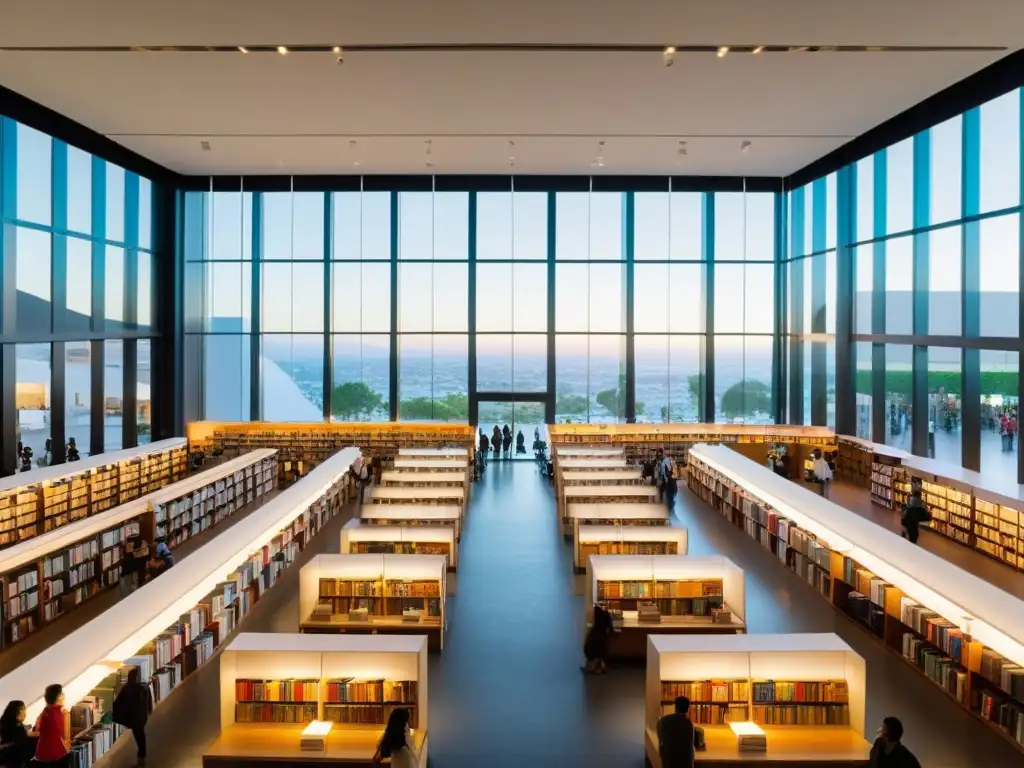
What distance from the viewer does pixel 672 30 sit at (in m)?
10.7

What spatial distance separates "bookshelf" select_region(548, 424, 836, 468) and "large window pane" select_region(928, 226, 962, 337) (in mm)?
3852

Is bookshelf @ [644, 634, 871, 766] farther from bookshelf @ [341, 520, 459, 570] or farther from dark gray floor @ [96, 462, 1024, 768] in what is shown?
bookshelf @ [341, 520, 459, 570]

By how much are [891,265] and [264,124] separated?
42.2 feet

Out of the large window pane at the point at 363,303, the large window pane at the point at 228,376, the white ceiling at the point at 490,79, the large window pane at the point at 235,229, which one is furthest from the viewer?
the large window pane at the point at 228,376

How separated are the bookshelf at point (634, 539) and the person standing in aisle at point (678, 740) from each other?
14.3 ft

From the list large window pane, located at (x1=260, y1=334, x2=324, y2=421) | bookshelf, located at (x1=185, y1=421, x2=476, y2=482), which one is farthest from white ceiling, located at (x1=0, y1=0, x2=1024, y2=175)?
bookshelf, located at (x1=185, y1=421, x2=476, y2=482)

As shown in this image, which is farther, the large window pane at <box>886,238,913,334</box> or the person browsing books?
the large window pane at <box>886,238,913,334</box>

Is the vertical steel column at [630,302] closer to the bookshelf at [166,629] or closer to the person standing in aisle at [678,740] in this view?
the bookshelf at [166,629]

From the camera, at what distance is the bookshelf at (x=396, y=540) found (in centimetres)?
915

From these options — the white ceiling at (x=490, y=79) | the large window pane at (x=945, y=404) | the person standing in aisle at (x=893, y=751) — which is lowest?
the person standing in aisle at (x=893, y=751)

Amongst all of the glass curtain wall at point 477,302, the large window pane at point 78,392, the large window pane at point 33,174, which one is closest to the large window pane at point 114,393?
the large window pane at point 78,392

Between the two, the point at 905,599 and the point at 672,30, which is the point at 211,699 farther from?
the point at 672,30

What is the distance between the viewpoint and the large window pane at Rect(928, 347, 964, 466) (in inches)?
551

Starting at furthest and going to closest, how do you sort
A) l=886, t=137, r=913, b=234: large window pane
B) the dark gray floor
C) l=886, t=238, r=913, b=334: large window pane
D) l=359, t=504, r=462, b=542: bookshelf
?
l=886, t=238, r=913, b=334: large window pane
l=886, t=137, r=913, b=234: large window pane
l=359, t=504, r=462, b=542: bookshelf
the dark gray floor
